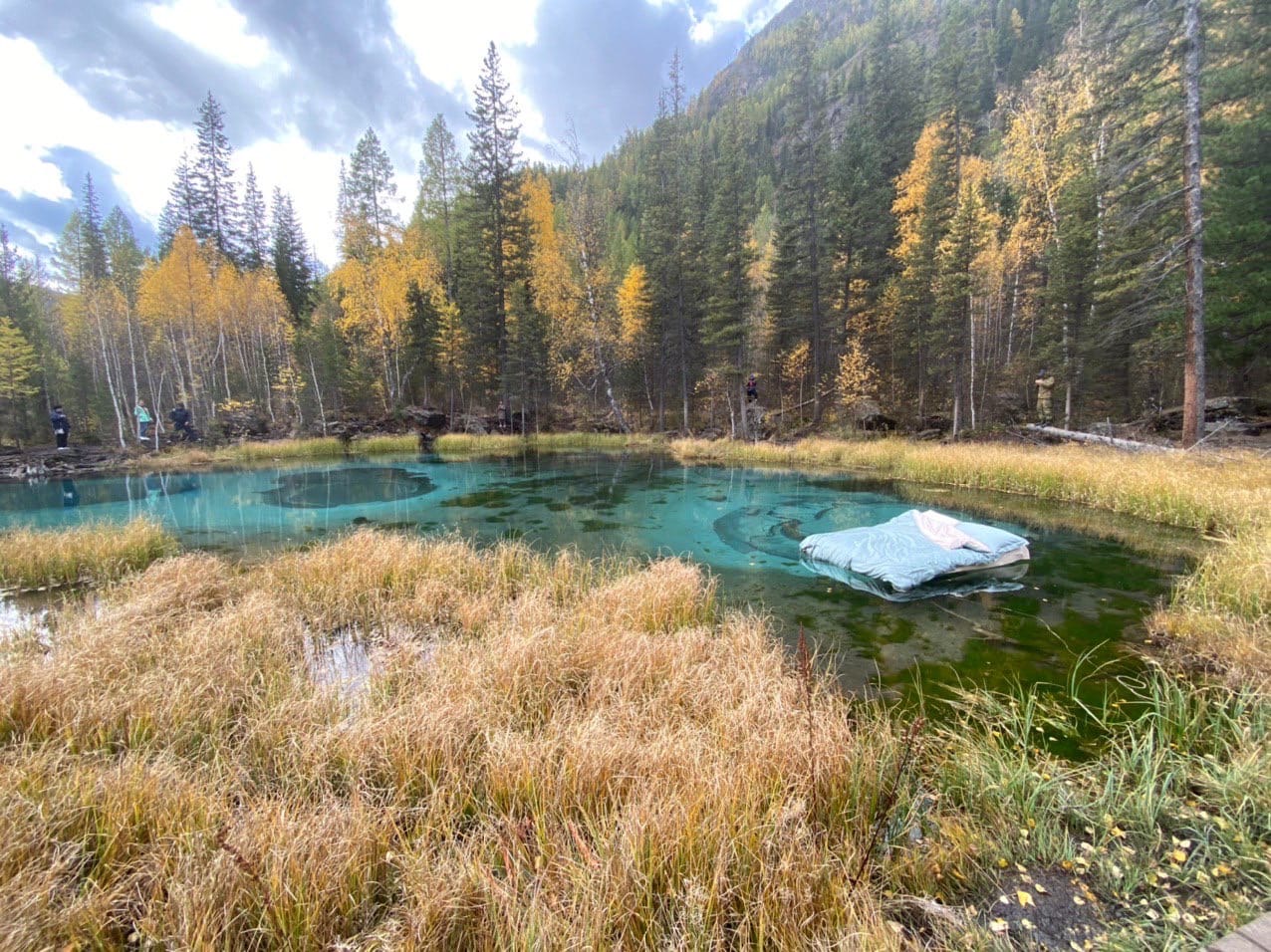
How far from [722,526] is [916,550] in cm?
412

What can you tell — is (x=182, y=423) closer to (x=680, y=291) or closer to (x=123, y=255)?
(x=123, y=255)

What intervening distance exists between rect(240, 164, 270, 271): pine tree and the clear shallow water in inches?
892

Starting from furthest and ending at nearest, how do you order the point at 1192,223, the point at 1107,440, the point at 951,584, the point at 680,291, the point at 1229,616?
the point at 680,291 → the point at 1107,440 → the point at 1192,223 → the point at 951,584 → the point at 1229,616

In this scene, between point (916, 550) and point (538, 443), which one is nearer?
point (916, 550)

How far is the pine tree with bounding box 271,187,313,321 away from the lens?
35.0 meters

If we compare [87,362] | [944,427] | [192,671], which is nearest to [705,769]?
[192,671]

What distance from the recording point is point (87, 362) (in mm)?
27766

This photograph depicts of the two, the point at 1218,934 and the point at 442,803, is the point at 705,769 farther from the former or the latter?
the point at 1218,934

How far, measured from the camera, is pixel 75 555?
737 centimetres

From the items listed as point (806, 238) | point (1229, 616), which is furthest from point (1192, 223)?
point (806, 238)

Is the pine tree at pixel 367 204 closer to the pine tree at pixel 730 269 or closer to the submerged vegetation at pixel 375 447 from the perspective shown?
the submerged vegetation at pixel 375 447

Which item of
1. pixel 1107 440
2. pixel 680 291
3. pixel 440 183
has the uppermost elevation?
pixel 440 183

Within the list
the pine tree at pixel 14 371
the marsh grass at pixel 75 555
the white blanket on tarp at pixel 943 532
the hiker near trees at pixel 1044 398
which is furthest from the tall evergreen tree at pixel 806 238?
the pine tree at pixel 14 371

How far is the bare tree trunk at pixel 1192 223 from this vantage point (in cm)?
1044
